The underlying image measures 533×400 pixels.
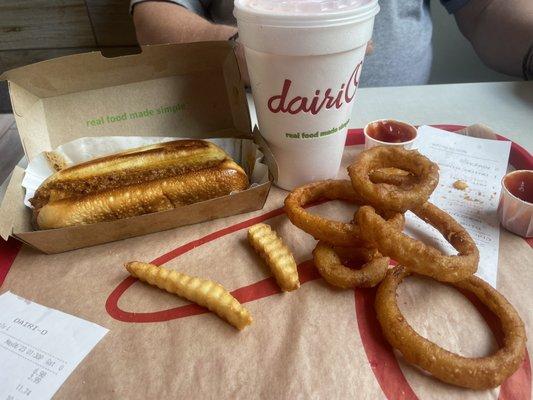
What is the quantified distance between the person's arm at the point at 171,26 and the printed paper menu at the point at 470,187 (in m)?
0.76

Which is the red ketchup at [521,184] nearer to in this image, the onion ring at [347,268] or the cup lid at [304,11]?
the onion ring at [347,268]

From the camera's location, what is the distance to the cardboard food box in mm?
918

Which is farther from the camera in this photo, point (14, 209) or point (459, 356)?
point (14, 209)

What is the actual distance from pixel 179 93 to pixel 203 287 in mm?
608

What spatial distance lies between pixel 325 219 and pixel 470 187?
0.43 meters

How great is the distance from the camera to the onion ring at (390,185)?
0.80m

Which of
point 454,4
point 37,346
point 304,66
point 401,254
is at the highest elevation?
point 304,66

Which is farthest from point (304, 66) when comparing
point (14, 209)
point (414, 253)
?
point (14, 209)

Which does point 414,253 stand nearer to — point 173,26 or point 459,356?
point 459,356

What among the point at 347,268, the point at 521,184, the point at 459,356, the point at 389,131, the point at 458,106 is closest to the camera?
the point at 459,356

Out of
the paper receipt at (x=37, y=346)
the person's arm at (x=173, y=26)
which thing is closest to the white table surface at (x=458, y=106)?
the person's arm at (x=173, y=26)

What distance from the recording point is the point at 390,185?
900mm

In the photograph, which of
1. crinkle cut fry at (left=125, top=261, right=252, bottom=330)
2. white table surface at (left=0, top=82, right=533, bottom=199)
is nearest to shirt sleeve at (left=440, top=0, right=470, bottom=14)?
white table surface at (left=0, top=82, right=533, bottom=199)

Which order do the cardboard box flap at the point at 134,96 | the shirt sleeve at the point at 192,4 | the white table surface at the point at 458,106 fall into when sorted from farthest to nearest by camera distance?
the shirt sleeve at the point at 192,4 → the white table surface at the point at 458,106 → the cardboard box flap at the point at 134,96
